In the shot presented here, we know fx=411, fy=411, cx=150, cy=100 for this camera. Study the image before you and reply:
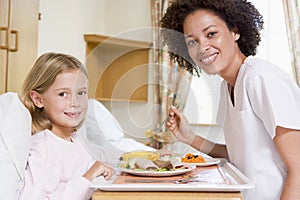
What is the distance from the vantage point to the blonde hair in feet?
3.95

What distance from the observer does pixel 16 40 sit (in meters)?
2.22

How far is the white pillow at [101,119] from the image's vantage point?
100cm

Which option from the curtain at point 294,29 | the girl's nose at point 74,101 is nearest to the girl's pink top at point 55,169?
the girl's nose at point 74,101

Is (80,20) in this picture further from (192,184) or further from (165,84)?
(192,184)

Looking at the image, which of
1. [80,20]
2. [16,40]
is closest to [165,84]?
[16,40]

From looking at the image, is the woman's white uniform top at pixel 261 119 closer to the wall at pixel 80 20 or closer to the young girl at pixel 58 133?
the young girl at pixel 58 133

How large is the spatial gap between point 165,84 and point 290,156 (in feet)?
1.28

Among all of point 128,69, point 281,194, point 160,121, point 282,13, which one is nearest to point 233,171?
point 281,194

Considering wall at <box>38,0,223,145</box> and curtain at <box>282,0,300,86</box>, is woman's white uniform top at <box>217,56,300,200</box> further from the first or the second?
curtain at <box>282,0,300,86</box>

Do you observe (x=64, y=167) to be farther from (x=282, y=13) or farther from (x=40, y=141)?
(x=282, y=13)

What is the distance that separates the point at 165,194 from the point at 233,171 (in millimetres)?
294

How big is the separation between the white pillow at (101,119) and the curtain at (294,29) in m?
2.42

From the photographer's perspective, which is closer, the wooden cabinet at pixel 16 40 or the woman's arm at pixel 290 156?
the woman's arm at pixel 290 156

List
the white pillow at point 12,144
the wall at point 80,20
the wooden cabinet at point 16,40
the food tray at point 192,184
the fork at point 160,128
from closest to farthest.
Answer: the food tray at point 192,184 < the white pillow at point 12,144 < the fork at point 160,128 < the wooden cabinet at point 16,40 < the wall at point 80,20
